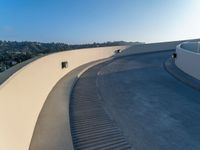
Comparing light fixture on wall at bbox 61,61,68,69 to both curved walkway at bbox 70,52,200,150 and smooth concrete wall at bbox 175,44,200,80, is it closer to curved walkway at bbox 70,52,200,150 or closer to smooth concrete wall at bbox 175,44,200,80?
curved walkway at bbox 70,52,200,150

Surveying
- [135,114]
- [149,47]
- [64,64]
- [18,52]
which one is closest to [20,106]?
[135,114]

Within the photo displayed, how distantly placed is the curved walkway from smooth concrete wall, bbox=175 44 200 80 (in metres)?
1.02

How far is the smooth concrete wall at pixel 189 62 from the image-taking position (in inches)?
523

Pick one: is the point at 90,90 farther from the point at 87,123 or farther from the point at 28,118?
the point at 28,118

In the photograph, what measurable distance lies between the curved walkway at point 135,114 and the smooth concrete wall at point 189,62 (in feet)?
3.36

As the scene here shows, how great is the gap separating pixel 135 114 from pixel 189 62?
750 cm

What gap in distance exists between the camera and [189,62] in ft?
48.0

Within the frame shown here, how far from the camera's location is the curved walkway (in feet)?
21.3

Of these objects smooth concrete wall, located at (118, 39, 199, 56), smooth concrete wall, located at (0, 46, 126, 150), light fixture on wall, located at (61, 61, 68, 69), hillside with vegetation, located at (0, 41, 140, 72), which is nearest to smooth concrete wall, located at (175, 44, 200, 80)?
light fixture on wall, located at (61, 61, 68, 69)

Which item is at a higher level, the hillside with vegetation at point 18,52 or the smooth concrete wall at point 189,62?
the hillside with vegetation at point 18,52

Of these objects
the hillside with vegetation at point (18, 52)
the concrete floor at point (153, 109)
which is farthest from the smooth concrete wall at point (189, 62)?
the hillside with vegetation at point (18, 52)

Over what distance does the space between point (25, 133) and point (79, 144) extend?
1.45 meters

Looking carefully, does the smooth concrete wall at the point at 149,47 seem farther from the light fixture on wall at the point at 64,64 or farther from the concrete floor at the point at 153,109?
the light fixture on wall at the point at 64,64

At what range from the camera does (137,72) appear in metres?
16.8
